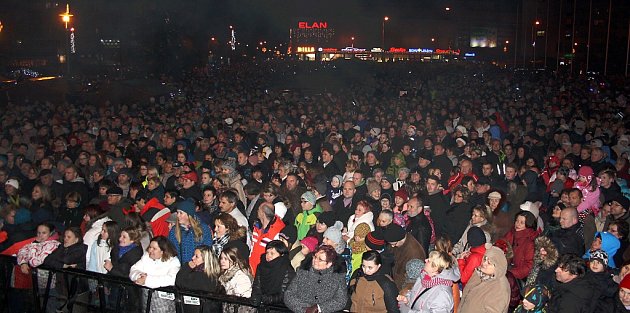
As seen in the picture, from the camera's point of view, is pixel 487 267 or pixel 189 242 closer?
pixel 487 267

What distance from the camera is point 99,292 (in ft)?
19.4

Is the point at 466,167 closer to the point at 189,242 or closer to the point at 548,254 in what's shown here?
the point at 548,254

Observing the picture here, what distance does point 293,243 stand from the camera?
6.36 metres

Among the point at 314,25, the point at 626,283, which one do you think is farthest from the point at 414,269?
the point at 314,25

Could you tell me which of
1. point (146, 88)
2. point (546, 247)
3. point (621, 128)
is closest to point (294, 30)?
point (146, 88)

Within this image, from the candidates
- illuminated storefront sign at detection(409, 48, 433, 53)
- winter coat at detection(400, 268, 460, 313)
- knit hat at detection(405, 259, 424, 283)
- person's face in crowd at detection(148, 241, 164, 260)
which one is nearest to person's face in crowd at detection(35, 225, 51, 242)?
person's face in crowd at detection(148, 241, 164, 260)

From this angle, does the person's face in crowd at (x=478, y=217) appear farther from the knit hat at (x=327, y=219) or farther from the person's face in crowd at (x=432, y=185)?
the knit hat at (x=327, y=219)

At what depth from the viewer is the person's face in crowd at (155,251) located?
226 inches

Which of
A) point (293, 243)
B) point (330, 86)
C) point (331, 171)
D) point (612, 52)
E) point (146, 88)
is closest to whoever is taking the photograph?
point (293, 243)

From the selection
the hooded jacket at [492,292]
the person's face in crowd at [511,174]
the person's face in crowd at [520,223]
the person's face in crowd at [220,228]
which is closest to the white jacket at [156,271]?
the person's face in crowd at [220,228]

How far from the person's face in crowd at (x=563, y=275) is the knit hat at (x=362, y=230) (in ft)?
6.99

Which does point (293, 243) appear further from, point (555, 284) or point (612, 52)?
point (612, 52)

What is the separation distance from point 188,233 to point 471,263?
3.07 m

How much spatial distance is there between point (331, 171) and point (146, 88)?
2596 centimetres
